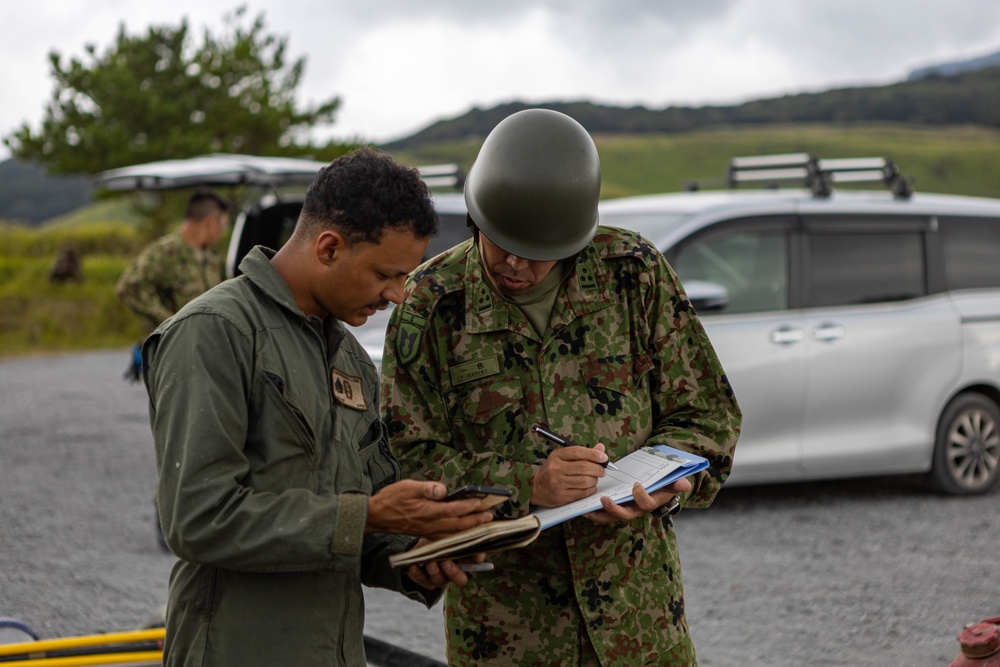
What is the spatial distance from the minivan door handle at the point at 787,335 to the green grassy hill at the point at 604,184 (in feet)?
50.0

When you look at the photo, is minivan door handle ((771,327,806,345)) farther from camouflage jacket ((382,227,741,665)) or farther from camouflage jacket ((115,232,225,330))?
camouflage jacket ((382,227,741,665))

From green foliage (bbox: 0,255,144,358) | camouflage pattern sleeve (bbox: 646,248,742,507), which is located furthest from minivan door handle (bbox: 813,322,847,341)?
green foliage (bbox: 0,255,144,358)

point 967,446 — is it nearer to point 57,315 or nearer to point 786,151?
point 57,315

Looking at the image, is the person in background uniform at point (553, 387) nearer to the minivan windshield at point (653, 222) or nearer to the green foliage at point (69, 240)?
the minivan windshield at point (653, 222)

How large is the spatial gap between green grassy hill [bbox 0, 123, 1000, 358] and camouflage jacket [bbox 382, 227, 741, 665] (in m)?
17.9

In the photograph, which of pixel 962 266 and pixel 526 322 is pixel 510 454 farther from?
pixel 962 266

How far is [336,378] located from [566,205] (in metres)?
0.60

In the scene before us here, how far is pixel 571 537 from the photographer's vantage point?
2.28 metres

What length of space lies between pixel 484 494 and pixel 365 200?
1.90ft

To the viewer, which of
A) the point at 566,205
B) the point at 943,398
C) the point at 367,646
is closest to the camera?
the point at 566,205

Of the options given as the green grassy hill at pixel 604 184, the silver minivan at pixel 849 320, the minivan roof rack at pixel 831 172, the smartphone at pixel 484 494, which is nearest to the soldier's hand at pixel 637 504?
the smartphone at pixel 484 494

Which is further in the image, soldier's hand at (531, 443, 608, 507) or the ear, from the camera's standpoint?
soldier's hand at (531, 443, 608, 507)

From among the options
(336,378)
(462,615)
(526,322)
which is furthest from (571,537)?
(336,378)

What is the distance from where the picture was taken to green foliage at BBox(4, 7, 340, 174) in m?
34.1
